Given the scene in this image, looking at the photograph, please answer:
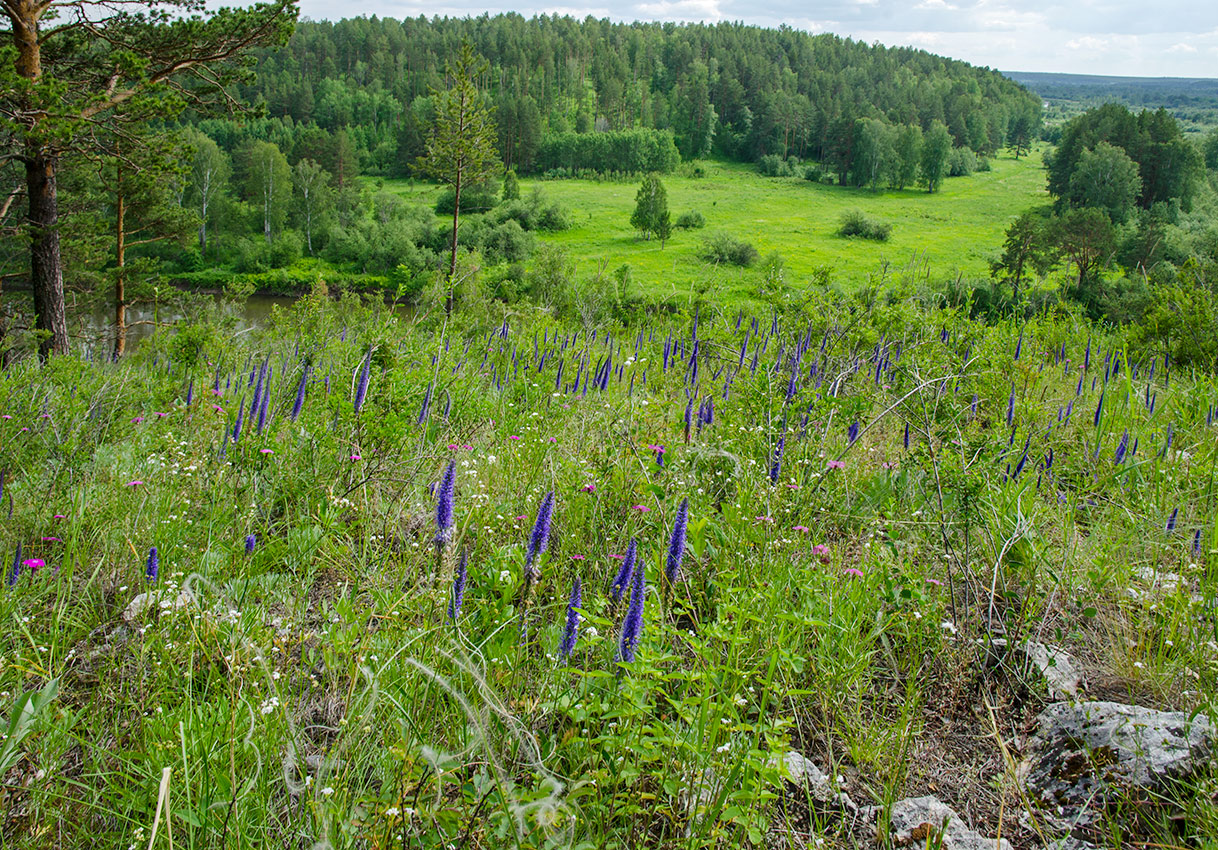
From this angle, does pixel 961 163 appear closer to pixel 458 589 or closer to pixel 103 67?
pixel 103 67

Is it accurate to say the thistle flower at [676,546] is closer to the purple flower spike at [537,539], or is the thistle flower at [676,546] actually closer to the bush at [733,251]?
the purple flower spike at [537,539]

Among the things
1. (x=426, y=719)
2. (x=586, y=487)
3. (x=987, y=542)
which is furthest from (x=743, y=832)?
(x=987, y=542)

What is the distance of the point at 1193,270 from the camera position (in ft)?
31.5

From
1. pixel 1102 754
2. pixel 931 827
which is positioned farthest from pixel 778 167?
pixel 931 827

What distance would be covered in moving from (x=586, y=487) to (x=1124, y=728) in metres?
2.29

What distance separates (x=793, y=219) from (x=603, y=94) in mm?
77481

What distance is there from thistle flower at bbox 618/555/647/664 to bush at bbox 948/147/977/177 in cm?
13085

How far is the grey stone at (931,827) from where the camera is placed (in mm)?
1964

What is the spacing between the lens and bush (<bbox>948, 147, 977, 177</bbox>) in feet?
374

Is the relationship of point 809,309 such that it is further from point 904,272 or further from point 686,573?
point 686,573

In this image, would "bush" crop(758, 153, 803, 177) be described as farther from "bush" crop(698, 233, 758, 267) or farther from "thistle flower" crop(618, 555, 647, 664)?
"thistle flower" crop(618, 555, 647, 664)

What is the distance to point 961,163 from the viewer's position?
11500 centimetres

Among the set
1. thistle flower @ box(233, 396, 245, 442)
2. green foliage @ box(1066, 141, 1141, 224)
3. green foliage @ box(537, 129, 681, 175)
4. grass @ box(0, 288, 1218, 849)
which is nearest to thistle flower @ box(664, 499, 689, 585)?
grass @ box(0, 288, 1218, 849)

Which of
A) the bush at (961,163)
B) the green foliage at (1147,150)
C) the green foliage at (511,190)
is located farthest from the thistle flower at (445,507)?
the bush at (961,163)
